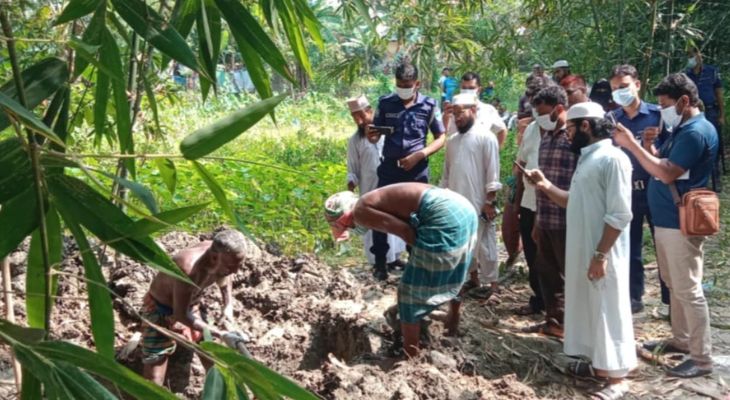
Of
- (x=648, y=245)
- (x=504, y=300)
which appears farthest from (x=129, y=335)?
(x=648, y=245)

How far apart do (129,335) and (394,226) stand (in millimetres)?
2004

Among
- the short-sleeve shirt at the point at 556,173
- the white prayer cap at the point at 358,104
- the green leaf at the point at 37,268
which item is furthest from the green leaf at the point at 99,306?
the white prayer cap at the point at 358,104

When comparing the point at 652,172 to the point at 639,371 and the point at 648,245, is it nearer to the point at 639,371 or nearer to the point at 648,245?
the point at 639,371

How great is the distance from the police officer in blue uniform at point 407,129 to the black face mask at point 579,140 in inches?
70.4

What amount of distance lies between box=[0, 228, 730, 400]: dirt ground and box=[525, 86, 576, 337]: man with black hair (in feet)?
0.66

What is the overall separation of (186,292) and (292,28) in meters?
1.81

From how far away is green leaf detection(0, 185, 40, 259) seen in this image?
1.31 m

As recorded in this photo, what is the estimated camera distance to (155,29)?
1.47 metres

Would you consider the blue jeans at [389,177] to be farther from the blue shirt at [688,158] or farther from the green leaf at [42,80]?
the green leaf at [42,80]

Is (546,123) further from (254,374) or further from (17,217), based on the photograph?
(17,217)

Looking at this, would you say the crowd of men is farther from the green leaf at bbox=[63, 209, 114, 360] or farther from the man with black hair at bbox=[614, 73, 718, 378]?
the green leaf at bbox=[63, 209, 114, 360]

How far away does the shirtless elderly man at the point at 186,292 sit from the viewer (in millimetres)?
3350

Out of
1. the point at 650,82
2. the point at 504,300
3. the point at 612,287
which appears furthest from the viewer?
the point at 650,82

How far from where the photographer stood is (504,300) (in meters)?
5.31
